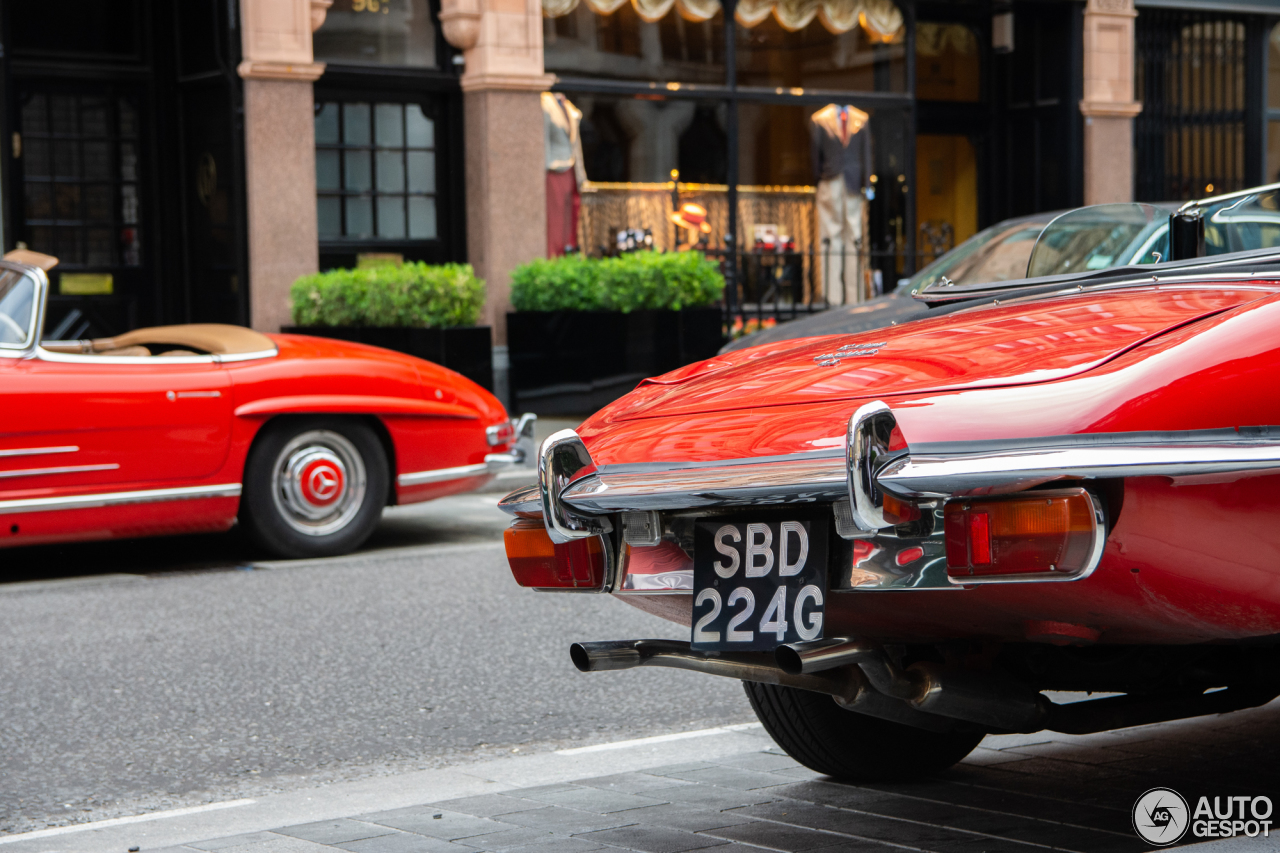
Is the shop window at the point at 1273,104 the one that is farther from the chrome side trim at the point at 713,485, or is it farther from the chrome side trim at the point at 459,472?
the chrome side trim at the point at 713,485

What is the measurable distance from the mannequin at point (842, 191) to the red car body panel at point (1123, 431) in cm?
1326

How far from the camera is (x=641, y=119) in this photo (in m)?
15.5

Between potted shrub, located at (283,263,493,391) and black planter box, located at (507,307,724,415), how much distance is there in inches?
32.4

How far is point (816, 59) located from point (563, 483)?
1409cm

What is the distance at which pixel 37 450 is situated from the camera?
6.91m

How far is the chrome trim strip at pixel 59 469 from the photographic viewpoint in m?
6.88

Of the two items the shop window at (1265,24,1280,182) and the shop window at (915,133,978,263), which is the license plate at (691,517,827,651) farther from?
the shop window at (1265,24,1280,182)

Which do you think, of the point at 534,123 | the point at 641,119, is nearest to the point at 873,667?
the point at 534,123

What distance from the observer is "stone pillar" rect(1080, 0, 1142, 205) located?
18.2 meters

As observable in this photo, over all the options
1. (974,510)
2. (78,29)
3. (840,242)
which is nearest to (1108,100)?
(840,242)

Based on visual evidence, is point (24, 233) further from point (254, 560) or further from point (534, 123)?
point (254, 560)

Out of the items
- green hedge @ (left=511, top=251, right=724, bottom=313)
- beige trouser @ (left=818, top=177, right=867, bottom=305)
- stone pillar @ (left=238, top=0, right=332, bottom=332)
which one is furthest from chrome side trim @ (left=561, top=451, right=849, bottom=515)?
beige trouser @ (left=818, top=177, right=867, bottom=305)

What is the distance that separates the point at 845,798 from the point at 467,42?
458 inches

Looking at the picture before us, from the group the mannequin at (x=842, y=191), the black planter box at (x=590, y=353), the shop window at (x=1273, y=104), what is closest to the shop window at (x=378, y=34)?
the black planter box at (x=590, y=353)
